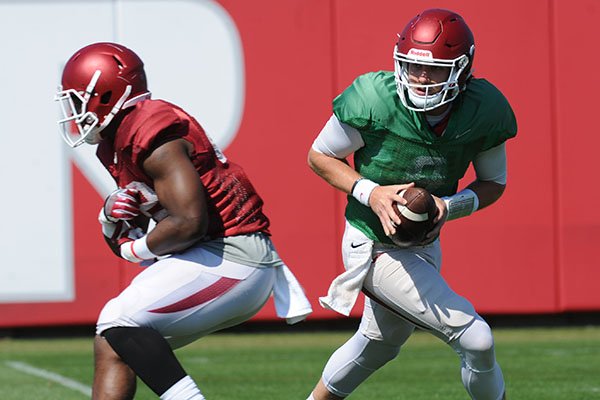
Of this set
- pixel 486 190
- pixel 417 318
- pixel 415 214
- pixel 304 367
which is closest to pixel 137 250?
pixel 415 214

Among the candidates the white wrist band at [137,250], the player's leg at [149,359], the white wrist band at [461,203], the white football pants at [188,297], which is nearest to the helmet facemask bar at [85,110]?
the white wrist band at [137,250]

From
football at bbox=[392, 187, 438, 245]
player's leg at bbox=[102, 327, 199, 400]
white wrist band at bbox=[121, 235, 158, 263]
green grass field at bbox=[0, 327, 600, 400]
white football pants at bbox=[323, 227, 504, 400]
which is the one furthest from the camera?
green grass field at bbox=[0, 327, 600, 400]

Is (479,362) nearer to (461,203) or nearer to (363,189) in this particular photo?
(461,203)

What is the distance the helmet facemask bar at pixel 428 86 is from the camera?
399 cm

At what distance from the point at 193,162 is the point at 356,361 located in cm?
121

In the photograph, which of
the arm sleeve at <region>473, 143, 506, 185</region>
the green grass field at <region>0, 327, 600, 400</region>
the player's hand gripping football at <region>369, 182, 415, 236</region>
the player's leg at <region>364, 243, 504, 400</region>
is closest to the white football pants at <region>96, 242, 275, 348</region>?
the player's hand gripping football at <region>369, 182, 415, 236</region>

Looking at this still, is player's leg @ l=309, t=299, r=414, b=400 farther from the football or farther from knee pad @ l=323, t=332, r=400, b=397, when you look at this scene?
the football

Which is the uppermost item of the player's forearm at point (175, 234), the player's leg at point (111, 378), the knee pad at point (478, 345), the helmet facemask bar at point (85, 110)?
the helmet facemask bar at point (85, 110)

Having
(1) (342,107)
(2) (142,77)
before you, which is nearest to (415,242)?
(1) (342,107)

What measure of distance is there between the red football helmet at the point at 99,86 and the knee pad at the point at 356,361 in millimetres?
1344

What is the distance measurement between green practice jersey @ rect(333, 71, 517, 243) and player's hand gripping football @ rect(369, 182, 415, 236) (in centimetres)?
15

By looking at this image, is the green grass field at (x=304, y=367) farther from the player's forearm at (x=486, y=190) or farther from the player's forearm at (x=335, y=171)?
the player's forearm at (x=335, y=171)

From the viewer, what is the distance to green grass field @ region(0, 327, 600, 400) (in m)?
6.05

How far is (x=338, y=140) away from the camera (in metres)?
4.21
